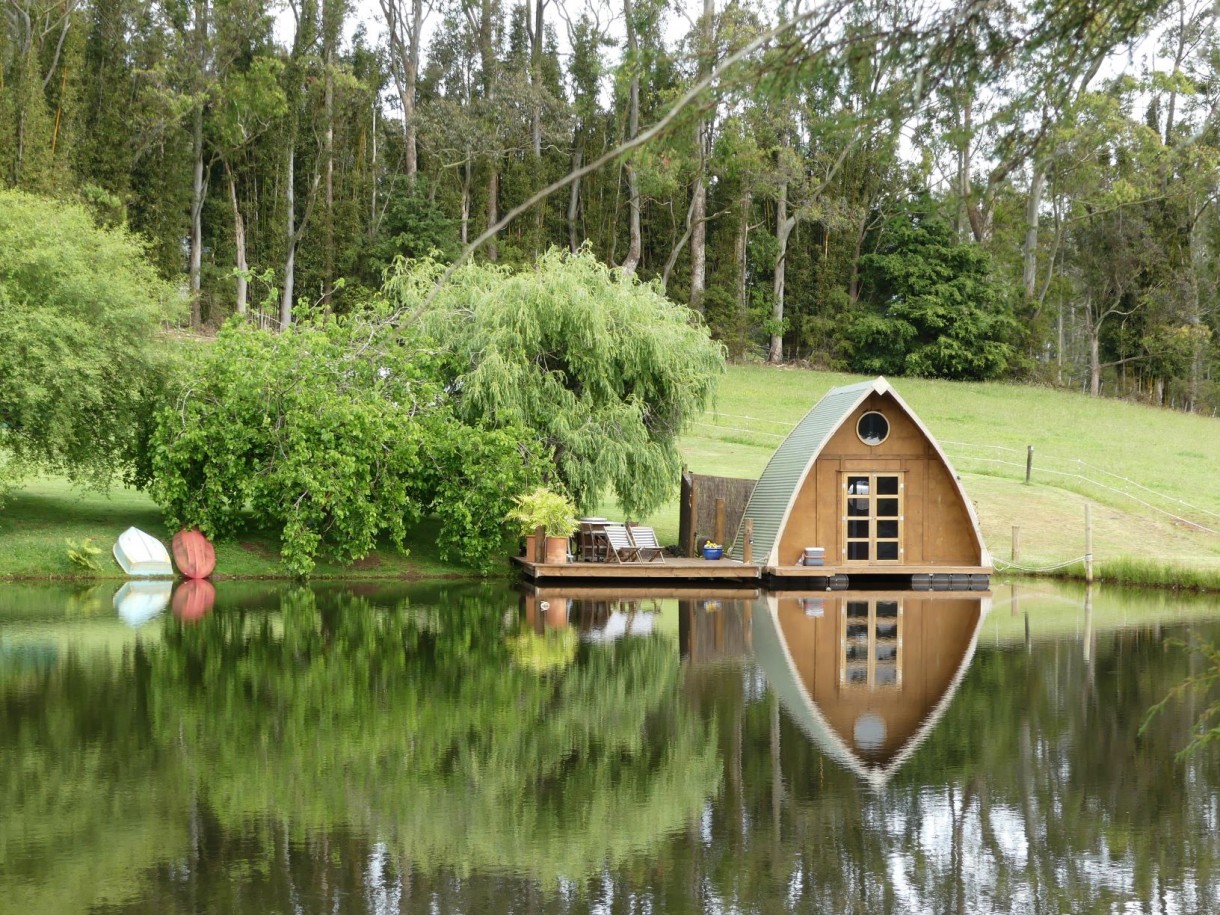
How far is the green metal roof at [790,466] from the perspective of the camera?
2411 centimetres

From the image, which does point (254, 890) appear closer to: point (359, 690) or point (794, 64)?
point (794, 64)

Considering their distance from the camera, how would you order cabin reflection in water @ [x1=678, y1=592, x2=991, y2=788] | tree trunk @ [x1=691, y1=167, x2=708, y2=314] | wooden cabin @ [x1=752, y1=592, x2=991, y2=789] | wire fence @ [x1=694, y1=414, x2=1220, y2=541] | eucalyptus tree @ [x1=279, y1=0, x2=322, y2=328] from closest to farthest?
1. wooden cabin @ [x1=752, y1=592, x2=991, y2=789]
2. cabin reflection in water @ [x1=678, y1=592, x2=991, y2=788]
3. wire fence @ [x1=694, y1=414, x2=1220, y2=541]
4. eucalyptus tree @ [x1=279, y1=0, x2=322, y2=328]
5. tree trunk @ [x1=691, y1=167, x2=708, y2=314]

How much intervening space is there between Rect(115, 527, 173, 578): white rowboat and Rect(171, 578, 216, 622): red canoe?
677 mm

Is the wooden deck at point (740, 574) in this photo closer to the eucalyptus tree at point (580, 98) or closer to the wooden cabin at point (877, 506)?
the wooden cabin at point (877, 506)

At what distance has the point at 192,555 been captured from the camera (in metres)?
23.7

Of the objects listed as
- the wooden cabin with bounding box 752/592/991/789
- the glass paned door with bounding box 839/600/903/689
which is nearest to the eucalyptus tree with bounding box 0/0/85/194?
the wooden cabin with bounding box 752/592/991/789

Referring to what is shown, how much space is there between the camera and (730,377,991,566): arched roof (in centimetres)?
2408

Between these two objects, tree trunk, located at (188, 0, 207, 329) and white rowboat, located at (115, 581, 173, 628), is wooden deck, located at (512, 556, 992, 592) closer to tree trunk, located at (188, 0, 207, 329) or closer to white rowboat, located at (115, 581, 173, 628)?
white rowboat, located at (115, 581, 173, 628)

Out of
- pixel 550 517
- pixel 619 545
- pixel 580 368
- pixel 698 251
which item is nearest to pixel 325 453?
pixel 550 517

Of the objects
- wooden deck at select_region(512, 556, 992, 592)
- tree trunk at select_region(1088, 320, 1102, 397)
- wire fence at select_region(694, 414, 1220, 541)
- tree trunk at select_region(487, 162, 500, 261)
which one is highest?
tree trunk at select_region(487, 162, 500, 261)

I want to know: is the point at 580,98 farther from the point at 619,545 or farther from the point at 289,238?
the point at 619,545

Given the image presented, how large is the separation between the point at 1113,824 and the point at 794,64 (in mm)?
5506

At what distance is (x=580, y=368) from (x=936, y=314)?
2940cm

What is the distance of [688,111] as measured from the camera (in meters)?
4.93
